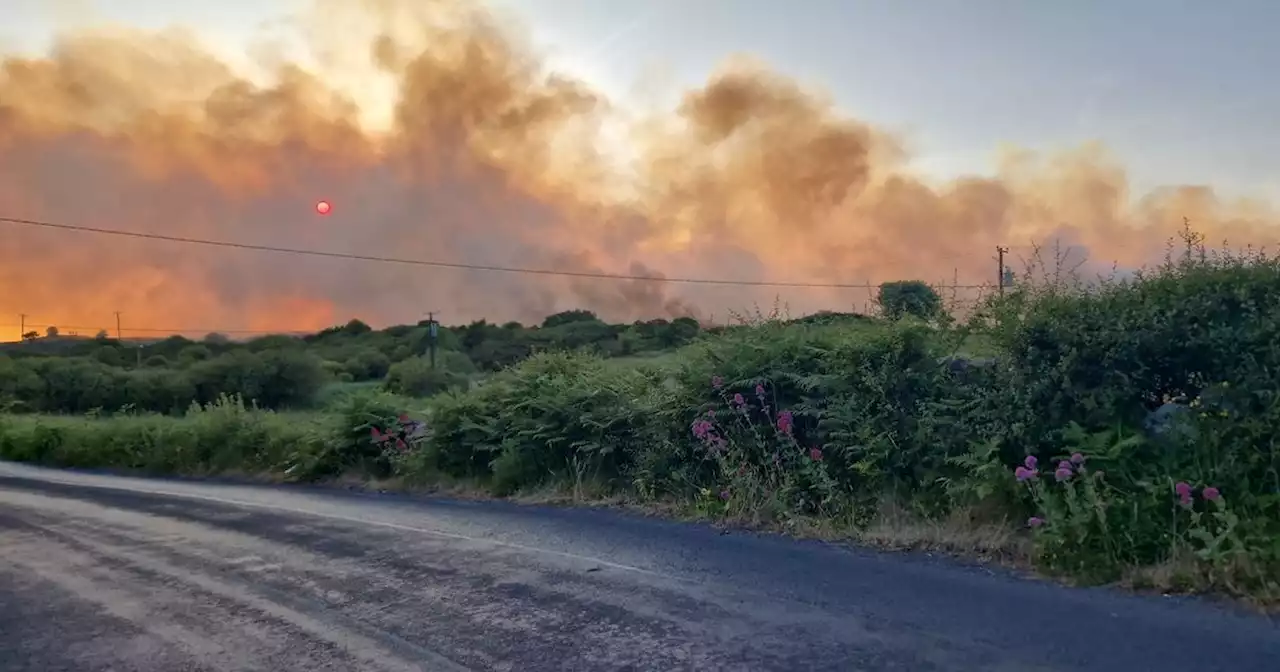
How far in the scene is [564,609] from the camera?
22.9ft

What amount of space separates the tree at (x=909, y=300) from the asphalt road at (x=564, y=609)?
3.11 metres

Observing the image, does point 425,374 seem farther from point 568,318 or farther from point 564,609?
point 564,609

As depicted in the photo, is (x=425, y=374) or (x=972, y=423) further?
(x=425, y=374)

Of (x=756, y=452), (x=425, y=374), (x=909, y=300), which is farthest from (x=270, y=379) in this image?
(x=909, y=300)

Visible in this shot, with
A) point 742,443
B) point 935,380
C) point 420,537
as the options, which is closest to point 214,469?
point 420,537

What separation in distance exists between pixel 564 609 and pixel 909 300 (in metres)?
6.10

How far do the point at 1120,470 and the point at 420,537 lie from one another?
7.25 meters

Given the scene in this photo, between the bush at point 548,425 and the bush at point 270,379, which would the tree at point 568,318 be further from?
the bush at point 548,425

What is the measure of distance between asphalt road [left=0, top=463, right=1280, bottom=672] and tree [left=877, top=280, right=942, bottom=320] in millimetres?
3115

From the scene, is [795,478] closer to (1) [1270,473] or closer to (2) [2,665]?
(1) [1270,473]

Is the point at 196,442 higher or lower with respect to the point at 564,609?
lower

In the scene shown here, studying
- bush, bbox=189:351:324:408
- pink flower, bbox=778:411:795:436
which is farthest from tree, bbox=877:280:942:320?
bush, bbox=189:351:324:408

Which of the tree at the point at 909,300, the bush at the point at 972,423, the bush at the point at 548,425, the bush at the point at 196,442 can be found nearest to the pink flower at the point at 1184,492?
the bush at the point at 972,423

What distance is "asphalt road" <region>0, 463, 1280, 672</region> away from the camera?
5.68 m
